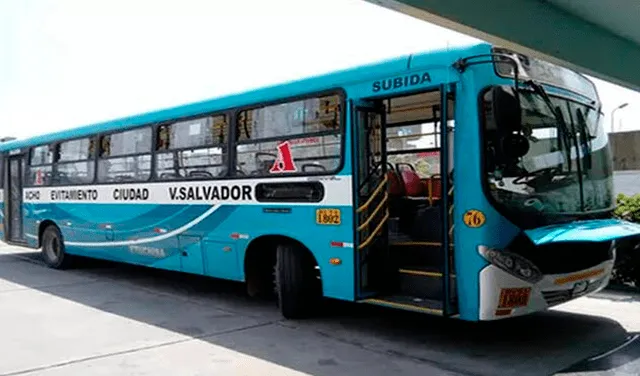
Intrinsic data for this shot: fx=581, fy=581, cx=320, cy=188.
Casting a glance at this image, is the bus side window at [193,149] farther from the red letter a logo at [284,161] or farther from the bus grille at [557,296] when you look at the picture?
the bus grille at [557,296]

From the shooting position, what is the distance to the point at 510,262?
16.7 feet

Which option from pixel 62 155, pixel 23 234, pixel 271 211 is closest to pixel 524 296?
pixel 271 211

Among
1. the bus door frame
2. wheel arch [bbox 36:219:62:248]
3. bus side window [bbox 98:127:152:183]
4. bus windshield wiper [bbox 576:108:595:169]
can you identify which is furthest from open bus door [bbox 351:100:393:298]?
the bus door frame

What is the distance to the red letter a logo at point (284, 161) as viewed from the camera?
674 cm

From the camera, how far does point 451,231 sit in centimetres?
537

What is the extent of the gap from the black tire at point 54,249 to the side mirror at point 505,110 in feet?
30.9

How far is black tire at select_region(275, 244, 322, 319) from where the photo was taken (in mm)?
6746

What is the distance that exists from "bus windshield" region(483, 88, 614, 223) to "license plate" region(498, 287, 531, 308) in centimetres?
62

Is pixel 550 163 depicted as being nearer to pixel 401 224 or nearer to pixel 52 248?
pixel 401 224

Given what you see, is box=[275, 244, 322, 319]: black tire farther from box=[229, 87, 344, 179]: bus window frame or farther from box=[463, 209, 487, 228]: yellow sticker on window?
box=[463, 209, 487, 228]: yellow sticker on window

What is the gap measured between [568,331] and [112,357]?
471 centimetres

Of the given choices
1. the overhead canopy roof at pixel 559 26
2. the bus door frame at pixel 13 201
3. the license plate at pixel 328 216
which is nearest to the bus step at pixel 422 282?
the license plate at pixel 328 216

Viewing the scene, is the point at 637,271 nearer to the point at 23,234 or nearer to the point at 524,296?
the point at 524,296

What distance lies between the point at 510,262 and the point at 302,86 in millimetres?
3059
